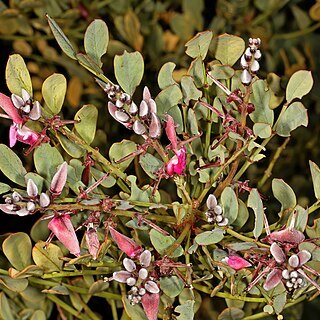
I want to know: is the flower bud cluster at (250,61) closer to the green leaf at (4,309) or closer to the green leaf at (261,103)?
the green leaf at (261,103)

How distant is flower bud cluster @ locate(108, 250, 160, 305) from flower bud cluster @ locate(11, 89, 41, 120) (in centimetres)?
8

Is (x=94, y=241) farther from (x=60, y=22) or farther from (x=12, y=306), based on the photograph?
(x=60, y=22)

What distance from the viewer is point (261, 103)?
410 mm

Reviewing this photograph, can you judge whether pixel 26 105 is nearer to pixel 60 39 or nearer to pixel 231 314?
pixel 60 39

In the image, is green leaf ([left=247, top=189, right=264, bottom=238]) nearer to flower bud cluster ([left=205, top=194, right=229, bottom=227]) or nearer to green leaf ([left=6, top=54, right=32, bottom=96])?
flower bud cluster ([left=205, top=194, right=229, bottom=227])

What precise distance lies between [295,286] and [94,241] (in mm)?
97

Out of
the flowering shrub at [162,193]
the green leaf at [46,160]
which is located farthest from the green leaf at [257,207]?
the green leaf at [46,160]

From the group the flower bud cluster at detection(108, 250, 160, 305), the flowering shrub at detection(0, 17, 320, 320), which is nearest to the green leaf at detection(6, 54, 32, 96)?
the flowering shrub at detection(0, 17, 320, 320)

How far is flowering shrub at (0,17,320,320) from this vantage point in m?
0.36

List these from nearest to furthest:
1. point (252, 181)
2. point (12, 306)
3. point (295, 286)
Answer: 1. point (295, 286)
2. point (12, 306)
3. point (252, 181)

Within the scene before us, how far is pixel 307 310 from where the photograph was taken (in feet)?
2.02

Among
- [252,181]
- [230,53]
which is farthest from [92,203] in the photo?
[252,181]

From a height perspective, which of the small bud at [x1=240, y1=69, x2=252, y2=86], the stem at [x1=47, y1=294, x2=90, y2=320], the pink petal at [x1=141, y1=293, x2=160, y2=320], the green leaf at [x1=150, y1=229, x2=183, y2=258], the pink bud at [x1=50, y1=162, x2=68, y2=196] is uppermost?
the small bud at [x1=240, y1=69, x2=252, y2=86]

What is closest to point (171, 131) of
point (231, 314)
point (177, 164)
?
point (177, 164)
